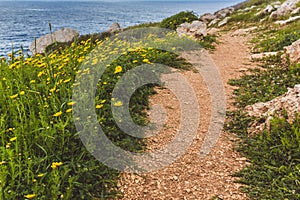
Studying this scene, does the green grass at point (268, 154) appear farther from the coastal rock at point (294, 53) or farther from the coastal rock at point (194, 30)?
the coastal rock at point (194, 30)

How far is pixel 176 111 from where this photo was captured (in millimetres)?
5270

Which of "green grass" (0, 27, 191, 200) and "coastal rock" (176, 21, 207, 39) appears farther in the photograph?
"coastal rock" (176, 21, 207, 39)

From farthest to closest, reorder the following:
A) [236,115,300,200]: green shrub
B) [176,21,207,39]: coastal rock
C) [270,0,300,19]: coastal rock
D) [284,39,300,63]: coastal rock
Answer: [270,0,300,19]: coastal rock
[176,21,207,39]: coastal rock
[284,39,300,63]: coastal rock
[236,115,300,200]: green shrub

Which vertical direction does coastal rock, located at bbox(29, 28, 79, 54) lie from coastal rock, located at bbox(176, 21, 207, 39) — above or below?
below

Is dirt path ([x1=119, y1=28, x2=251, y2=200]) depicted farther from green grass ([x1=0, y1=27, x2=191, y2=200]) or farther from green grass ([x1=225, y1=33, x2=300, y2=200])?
green grass ([x1=0, y1=27, x2=191, y2=200])

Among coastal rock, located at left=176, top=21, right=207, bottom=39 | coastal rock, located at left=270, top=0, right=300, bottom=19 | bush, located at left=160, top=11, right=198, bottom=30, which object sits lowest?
coastal rock, located at left=176, top=21, right=207, bottom=39

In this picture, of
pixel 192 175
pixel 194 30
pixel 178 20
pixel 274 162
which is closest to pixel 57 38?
pixel 178 20

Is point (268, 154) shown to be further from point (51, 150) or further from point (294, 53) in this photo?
point (294, 53)

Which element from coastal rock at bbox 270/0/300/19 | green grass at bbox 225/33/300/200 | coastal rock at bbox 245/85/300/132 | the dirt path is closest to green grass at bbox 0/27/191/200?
the dirt path

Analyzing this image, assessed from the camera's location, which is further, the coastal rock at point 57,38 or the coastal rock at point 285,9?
the coastal rock at point 57,38

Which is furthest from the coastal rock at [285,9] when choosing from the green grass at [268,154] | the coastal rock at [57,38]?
the coastal rock at [57,38]

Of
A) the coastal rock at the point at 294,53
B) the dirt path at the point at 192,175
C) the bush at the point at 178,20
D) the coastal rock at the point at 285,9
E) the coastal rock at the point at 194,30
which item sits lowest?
the dirt path at the point at 192,175

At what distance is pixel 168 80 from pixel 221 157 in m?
2.98

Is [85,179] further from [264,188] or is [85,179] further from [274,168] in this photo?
[274,168]
